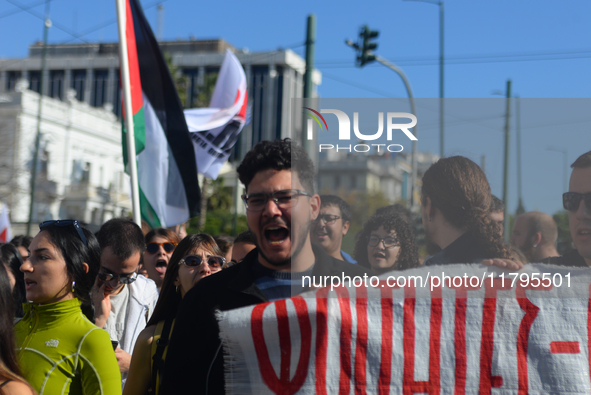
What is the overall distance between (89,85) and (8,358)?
85.3 meters

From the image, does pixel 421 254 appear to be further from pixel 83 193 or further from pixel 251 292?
pixel 83 193

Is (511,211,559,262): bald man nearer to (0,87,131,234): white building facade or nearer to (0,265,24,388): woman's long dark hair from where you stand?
(0,265,24,388): woman's long dark hair

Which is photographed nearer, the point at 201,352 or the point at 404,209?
the point at 404,209

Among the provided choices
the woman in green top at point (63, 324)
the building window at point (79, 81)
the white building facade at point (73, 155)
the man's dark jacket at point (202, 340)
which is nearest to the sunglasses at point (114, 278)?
the woman in green top at point (63, 324)

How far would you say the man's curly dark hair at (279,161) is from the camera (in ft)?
6.31

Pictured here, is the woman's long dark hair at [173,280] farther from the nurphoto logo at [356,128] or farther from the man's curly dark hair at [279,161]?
the nurphoto logo at [356,128]

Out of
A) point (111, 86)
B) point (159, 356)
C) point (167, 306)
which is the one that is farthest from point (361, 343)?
point (111, 86)

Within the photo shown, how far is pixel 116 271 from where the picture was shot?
3.87 m

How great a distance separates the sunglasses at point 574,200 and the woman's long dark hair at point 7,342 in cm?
187

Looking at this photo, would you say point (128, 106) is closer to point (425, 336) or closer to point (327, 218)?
point (327, 218)

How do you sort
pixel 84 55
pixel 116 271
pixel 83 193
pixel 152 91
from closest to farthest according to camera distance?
pixel 116 271 < pixel 152 91 < pixel 83 193 < pixel 84 55

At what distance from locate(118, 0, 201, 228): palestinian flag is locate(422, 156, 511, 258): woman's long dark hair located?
15.9 ft

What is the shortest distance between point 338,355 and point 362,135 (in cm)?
63

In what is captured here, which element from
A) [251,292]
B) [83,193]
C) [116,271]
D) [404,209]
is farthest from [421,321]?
[83,193]
